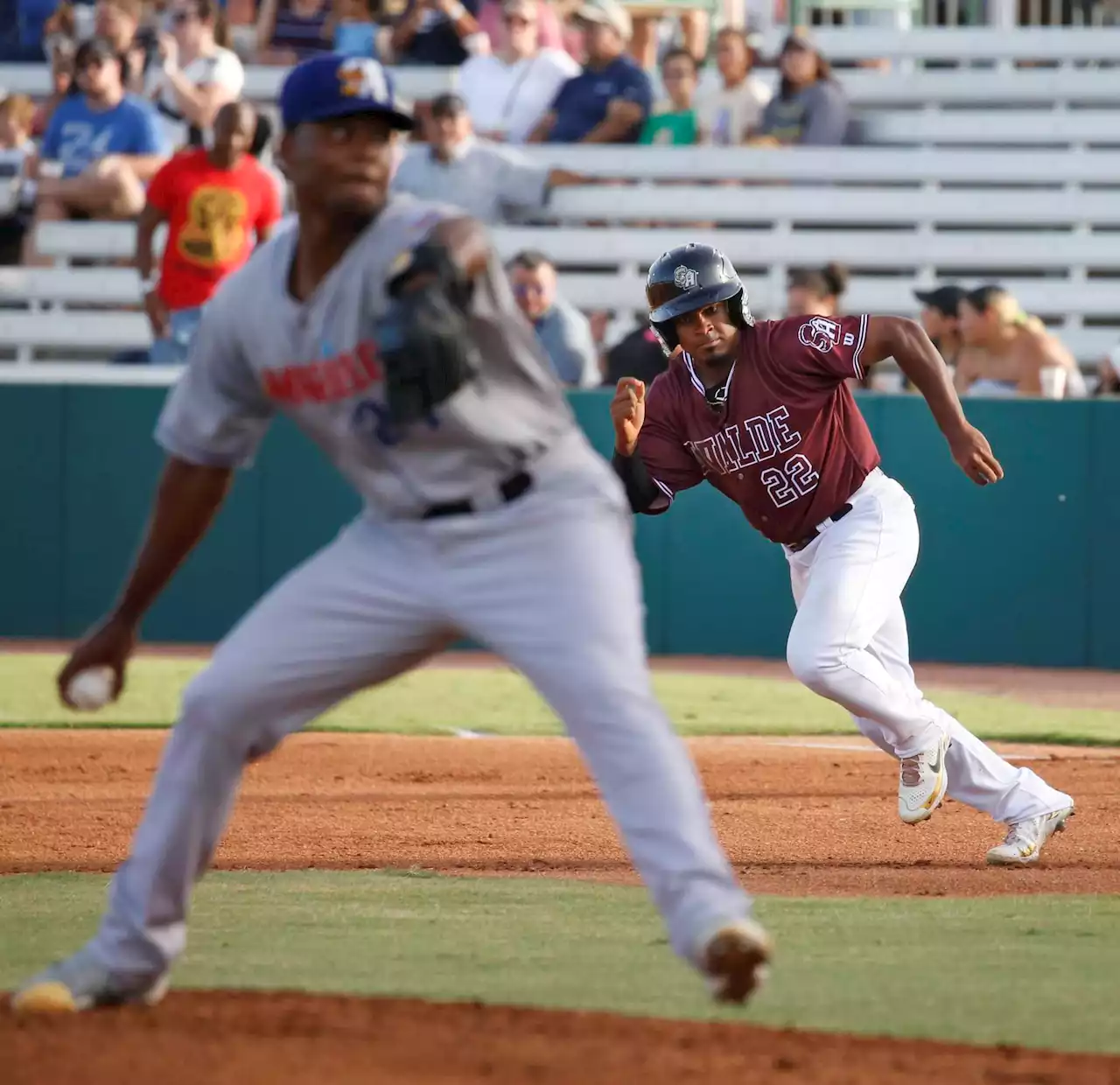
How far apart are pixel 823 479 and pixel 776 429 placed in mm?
A: 239

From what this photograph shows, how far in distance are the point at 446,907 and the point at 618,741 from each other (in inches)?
80.9

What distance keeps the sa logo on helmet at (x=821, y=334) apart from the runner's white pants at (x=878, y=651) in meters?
0.56

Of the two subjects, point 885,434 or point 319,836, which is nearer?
→ point 319,836

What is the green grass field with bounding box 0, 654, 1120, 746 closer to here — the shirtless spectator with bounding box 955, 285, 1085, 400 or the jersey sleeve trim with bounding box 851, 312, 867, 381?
the shirtless spectator with bounding box 955, 285, 1085, 400

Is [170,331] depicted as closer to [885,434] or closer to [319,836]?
[885,434]

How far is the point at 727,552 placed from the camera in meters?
13.7

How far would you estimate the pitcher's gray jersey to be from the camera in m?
3.90

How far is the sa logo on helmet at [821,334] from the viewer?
261 inches

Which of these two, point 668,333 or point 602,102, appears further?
point 602,102

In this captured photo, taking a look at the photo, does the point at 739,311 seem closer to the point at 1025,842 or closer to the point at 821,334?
the point at 821,334

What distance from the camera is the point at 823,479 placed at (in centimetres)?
680

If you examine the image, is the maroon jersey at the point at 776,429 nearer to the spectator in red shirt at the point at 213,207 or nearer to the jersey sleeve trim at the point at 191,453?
the jersey sleeve trim at the point at 191,453

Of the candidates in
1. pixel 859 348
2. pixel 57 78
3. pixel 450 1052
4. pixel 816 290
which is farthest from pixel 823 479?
pixel 57 78

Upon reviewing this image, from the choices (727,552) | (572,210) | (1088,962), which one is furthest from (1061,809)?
(572,210)
